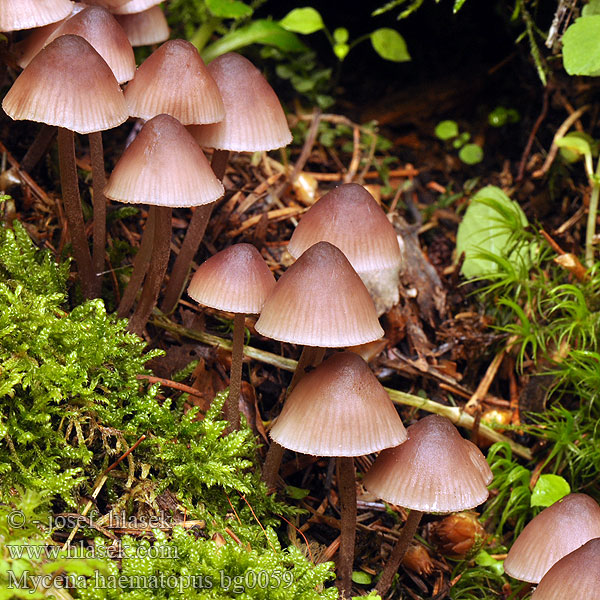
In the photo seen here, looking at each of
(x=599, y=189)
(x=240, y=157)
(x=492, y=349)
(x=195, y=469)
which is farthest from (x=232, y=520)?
(x=599, y=189)

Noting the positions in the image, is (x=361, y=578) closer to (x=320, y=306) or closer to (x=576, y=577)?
(x=576, y=577)

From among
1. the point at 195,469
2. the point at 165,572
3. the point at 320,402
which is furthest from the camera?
the point at 195,469

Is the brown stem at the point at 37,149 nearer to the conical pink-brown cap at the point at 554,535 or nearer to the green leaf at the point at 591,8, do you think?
the conical pink-brown cap at the point at 554,535

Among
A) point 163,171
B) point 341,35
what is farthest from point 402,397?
point 341,35

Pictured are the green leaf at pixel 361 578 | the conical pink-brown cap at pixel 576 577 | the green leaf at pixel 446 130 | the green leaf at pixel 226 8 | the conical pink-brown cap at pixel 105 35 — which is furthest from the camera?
the green leaf at pixel 446 130

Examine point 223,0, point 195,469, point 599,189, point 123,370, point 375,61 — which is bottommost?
point 195,469

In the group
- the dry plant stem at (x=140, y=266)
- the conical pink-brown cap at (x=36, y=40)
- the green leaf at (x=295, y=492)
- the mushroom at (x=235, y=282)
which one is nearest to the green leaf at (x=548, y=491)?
the green leaf at (x=295, y=492)

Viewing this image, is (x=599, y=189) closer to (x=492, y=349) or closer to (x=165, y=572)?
(x=492, y=349)
